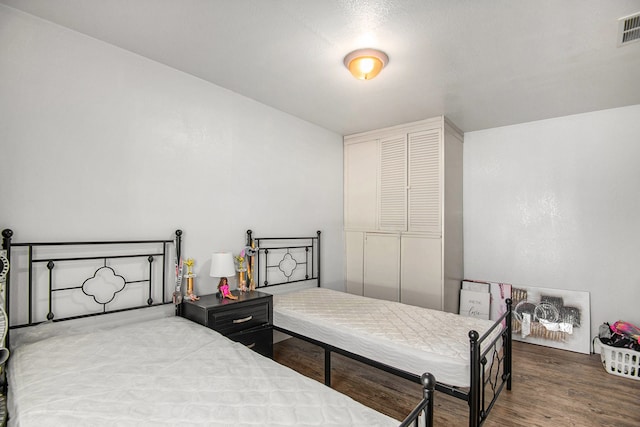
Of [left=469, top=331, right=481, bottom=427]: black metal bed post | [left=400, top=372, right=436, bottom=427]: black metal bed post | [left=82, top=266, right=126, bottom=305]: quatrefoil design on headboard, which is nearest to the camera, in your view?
[left=400, top=372, right=436, bottom=427]: black metal bed post

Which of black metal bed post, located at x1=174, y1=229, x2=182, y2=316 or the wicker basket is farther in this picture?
the wicker basket

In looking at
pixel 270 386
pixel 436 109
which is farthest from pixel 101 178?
pixel 436 109

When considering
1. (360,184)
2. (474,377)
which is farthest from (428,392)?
(360,184)

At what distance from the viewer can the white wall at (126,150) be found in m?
1.99

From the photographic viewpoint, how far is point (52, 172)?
2.09 metres

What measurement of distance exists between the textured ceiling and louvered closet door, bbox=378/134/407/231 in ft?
2.45

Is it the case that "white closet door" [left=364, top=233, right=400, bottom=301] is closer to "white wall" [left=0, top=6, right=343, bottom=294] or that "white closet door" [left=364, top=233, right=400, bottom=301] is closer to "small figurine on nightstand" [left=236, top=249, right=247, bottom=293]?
"white wall" [left=0, top=6, right=343, bottom=294]

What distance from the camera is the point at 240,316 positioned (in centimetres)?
263

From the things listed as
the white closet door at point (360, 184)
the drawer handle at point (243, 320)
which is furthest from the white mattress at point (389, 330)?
the white closet door at point (360, 184)

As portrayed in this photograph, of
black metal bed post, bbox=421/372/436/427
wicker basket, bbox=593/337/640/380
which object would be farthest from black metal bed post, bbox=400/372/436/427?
wicker basket, bbox=593/337/640/380

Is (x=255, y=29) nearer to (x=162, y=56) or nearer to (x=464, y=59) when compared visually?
(x=162, y=56)

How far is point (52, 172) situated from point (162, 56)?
1.18 metres

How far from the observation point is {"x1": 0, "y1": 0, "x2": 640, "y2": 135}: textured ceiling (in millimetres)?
1898

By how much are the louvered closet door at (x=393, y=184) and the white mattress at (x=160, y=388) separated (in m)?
2.67
